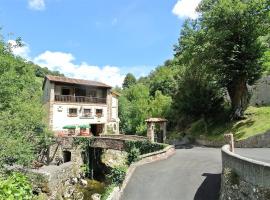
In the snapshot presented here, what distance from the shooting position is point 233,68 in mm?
34156

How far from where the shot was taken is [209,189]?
18609 millimetres

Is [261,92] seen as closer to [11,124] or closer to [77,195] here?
[77,195]

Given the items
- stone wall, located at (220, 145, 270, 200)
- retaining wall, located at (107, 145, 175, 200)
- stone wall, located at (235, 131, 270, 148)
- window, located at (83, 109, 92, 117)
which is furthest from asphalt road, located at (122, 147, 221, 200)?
window, located at (83, 109, 92, 117)

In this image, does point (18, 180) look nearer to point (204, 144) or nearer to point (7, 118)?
point (7, 118)

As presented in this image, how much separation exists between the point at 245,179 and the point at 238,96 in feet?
74.4

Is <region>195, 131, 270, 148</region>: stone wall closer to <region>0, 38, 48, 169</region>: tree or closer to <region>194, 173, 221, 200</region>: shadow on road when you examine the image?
<region>194, 173, 221, 200</region>: shadow on road

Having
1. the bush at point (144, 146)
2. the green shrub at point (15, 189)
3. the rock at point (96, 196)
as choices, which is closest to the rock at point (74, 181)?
the rock at point (96, 196)

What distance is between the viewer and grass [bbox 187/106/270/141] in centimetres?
3083

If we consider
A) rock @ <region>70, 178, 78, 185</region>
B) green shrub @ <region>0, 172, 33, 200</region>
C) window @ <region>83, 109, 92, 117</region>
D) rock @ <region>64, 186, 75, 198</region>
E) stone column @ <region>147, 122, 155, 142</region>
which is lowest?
rock @ <region>64, 186, 75, 198</region>

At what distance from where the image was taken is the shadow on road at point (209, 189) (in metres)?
17.7

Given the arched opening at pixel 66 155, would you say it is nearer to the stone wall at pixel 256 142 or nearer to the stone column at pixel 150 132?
the stone column at pixel 150 132

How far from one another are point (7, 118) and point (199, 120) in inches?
1037

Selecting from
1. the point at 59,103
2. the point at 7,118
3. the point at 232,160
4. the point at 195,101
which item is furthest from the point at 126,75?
the point at 232,160

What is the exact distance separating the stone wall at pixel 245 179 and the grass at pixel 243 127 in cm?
1442
